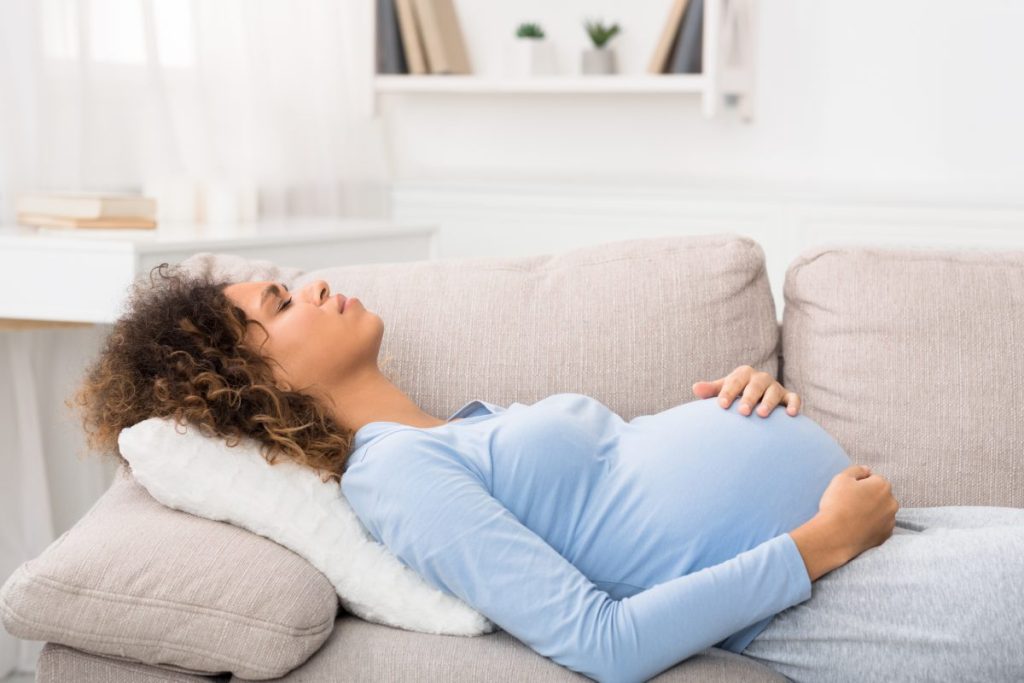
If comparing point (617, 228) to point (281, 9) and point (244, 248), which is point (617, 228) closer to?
point (281, 9)

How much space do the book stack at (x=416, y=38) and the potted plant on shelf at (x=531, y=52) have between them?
0.19 meters

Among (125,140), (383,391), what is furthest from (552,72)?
(383,391)

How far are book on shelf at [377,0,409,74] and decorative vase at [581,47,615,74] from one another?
1.68 ft

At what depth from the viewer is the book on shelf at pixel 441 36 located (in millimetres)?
3246

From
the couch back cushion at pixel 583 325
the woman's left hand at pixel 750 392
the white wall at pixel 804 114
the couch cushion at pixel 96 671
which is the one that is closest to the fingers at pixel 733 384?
the woman's left hand at pixel 750 392

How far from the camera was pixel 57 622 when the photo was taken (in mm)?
1274

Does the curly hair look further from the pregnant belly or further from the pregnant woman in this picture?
the pregnant belly

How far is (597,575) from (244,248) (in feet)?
3.80

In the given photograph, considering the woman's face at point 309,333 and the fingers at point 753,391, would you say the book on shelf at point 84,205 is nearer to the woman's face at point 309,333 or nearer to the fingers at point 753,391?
the woman's face at point 309,333

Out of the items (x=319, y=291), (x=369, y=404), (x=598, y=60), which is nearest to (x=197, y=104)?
(x=598, y=60)

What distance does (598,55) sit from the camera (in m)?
3.13

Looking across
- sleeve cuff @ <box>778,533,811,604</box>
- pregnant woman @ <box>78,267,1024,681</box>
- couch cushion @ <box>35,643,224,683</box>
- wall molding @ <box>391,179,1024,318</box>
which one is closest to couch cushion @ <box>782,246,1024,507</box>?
pregnant woman @ <box>78,267,1024,681</box>

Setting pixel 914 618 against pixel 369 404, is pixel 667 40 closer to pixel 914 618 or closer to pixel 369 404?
pixel 369 404

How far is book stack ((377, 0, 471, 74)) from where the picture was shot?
10.6 ft
